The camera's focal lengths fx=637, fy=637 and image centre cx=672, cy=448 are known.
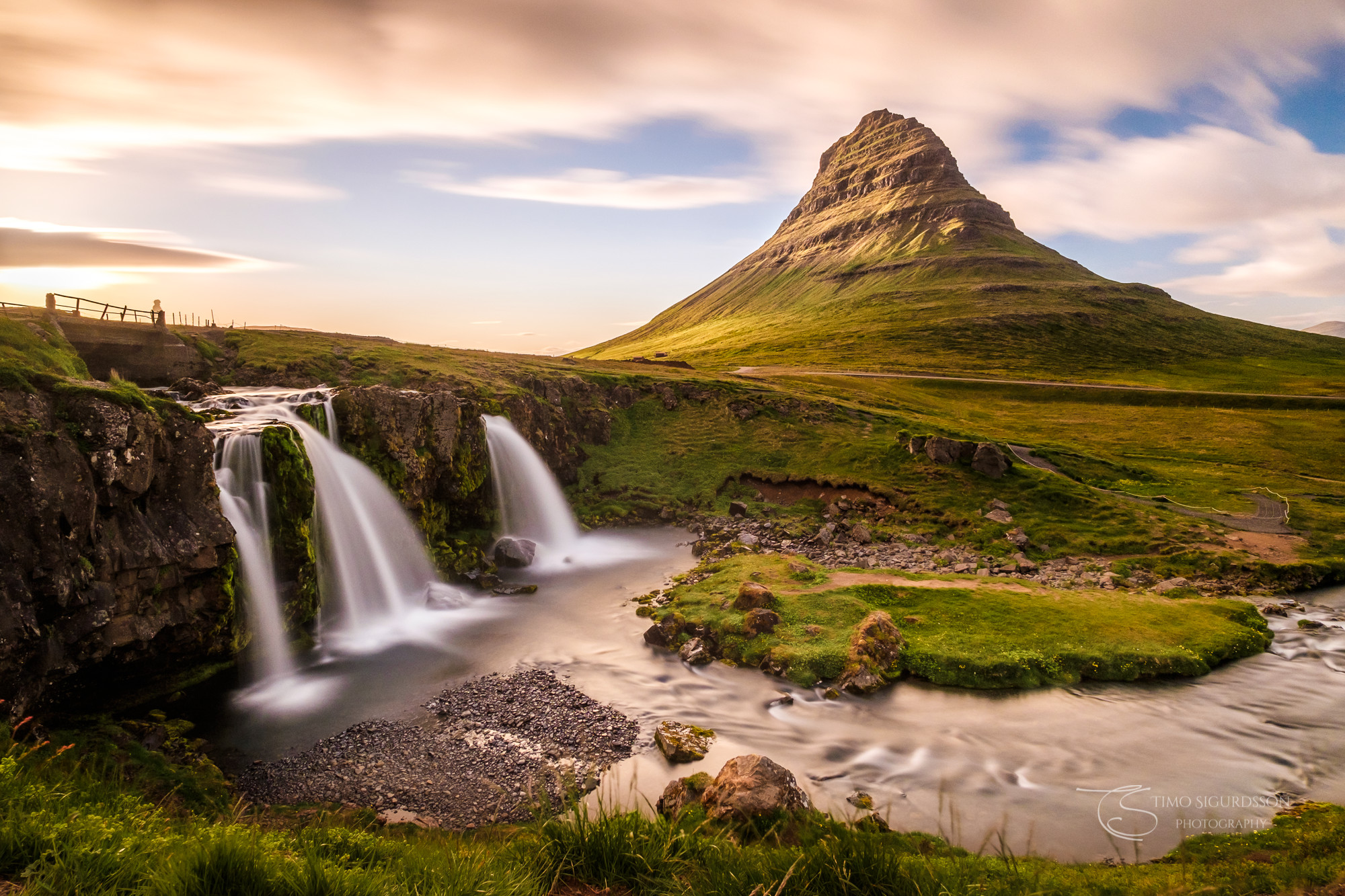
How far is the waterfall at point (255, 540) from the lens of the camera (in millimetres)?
24531

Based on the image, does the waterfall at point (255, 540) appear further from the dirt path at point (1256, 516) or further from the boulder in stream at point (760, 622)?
the dirt path at point (1256, 516)

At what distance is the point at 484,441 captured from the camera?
137 ft

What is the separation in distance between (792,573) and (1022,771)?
49.3 ft

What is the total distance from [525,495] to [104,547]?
26316 millimetres

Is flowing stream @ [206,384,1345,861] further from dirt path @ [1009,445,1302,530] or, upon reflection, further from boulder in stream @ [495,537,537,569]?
dirt path @ [1009,445,1302,530]

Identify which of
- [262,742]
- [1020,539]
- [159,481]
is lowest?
[262,742]

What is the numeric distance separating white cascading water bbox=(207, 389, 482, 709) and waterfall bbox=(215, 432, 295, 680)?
0.04 metres

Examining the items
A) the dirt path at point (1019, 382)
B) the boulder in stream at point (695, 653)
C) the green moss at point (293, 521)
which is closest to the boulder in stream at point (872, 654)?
the boulder in stream at point (695, 653)

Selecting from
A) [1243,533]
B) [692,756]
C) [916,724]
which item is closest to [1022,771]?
[916,724]

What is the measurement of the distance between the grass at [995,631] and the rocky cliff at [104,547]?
58.0ft

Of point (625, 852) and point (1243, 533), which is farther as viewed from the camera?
point (1243, 533)

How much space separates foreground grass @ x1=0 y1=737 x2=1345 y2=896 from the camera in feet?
20.1

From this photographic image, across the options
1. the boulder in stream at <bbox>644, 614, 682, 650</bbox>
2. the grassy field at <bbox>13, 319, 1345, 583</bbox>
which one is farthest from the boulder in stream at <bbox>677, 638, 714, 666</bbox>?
the grassy field at <bbox>13, 319, 1345, 583</bbox>

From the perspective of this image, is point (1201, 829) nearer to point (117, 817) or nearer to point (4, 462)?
point (117, 817)
